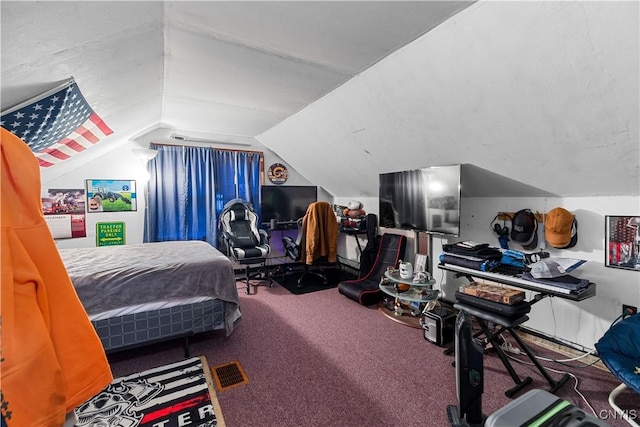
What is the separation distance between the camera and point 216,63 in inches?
89.0

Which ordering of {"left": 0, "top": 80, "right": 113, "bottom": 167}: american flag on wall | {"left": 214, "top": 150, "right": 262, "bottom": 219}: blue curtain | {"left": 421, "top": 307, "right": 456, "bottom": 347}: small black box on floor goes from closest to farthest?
{"left": 0, "top": 80, "right": 113, "bottom": 167}: american flag on wall < {"left": 421, "top": 307, "right": 456, "bottom": 347}: small black box on floor < {"left": 214, "top": 150, "right": 262, "bottom": 219}: blue curtain

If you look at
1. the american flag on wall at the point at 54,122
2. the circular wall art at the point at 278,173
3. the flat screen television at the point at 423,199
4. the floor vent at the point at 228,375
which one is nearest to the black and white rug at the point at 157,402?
the floor vent at the point at 228,375

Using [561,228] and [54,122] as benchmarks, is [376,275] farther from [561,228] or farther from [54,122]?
[54,122]

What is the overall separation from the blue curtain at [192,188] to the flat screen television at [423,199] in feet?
8.39

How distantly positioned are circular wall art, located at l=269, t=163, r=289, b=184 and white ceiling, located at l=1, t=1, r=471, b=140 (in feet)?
7.91

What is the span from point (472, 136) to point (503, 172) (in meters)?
0.49

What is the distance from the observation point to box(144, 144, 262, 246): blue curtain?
14.5ft

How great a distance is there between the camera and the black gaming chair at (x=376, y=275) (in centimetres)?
355

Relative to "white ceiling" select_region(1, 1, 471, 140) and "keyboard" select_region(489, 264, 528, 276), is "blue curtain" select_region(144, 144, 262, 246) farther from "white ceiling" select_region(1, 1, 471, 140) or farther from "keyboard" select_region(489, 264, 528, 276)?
"keyboard" select_region(489, 264, 528, 276)

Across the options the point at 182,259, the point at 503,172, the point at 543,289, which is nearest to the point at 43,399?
the point at 182,259

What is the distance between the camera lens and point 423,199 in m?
3.13

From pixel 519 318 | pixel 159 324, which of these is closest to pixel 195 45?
pixel 159 324

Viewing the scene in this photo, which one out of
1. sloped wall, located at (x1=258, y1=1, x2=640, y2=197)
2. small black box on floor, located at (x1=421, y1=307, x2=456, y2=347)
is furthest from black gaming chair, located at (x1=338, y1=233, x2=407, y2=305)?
sloped wall, located at (x1=258, y1=1, x2=640, y2=197)

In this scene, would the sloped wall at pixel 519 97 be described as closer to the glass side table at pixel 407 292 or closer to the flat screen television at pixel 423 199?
the flat screen television at pixel 423 199
